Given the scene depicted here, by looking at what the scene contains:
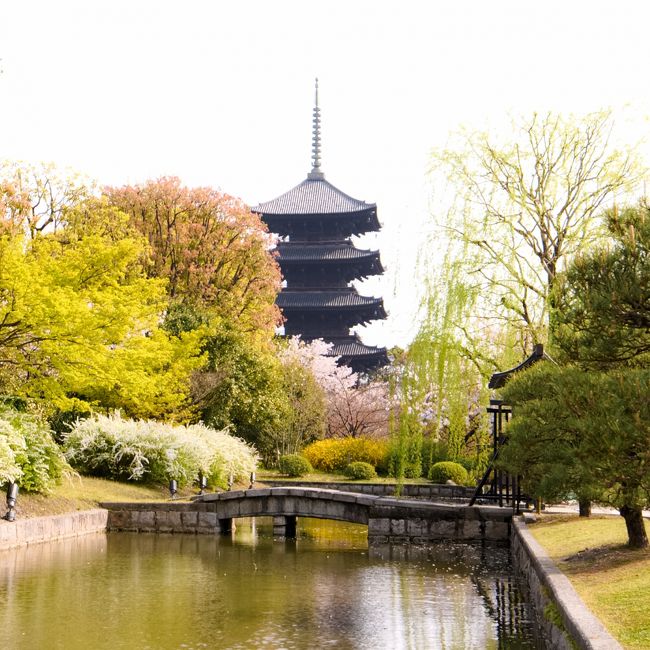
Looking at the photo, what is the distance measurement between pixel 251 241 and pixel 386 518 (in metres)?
20.8

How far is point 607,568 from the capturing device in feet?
36.5

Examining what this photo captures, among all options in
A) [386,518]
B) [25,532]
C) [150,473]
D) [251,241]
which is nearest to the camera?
[25,532]

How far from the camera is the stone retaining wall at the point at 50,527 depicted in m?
16.3

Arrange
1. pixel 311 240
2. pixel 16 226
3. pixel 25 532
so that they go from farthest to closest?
pixel 311 240 < pixel 16 226 < pixel 25 532

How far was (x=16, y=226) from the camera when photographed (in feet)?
100.0

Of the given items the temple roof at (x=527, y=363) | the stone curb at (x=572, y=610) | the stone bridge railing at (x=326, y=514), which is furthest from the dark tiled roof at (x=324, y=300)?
the stone curb at (x=572, y=610)

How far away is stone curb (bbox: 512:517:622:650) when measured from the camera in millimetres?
7078

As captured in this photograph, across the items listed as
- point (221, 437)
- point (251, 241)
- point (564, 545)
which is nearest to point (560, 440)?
point (564, 545)

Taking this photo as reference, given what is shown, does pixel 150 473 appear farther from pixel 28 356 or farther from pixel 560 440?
pixel 560 440

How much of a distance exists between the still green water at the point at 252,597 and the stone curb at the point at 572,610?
668 millimetres

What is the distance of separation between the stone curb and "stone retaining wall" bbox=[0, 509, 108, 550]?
877cm

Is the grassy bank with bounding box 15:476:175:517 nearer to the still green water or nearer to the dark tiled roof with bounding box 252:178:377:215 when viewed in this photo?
the still green water

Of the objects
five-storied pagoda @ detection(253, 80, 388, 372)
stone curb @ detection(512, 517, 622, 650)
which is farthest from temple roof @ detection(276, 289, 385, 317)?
stone curb @ detection(512, 517, 622, 650)

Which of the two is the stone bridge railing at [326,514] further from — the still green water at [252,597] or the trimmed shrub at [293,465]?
the trimmed shrub at [293,465]
